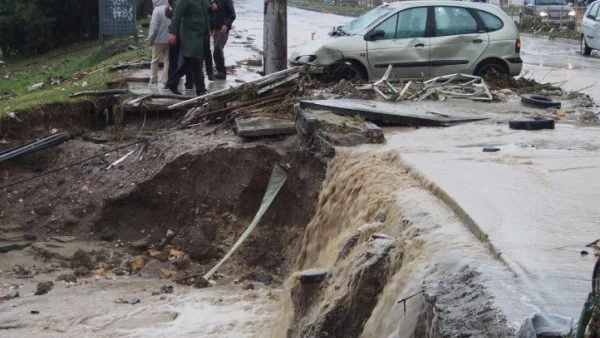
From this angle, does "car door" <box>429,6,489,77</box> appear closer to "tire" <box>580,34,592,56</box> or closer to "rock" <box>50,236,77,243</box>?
"rock" <box>50,236,77,243</box>

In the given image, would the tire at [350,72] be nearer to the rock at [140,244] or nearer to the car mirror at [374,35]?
the car mirror at [374,35]

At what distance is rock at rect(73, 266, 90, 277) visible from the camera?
9891 mm

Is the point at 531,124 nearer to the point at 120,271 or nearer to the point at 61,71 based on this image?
the point at 120,271

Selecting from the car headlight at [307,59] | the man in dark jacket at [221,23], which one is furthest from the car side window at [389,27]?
the man in dark jacket at [221,23]

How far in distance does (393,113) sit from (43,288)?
4.49 m

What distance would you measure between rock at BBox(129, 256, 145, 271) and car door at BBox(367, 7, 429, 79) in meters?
5.99

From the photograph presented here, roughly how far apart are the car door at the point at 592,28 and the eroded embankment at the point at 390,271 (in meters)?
19.1

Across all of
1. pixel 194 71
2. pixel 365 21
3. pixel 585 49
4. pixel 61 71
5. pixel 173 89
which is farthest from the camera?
pixel 585 49

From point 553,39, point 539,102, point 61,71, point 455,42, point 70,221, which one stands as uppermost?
point 455,42

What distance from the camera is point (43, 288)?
9367 millimetres

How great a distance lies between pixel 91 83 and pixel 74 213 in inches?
166

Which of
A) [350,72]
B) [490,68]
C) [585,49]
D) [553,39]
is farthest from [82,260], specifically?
[553,39]

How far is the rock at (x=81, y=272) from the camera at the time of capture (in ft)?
32.4

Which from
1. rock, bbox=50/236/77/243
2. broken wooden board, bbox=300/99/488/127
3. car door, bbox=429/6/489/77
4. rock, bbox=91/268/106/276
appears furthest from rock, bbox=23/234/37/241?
car door, bbox=429/6/489/77
